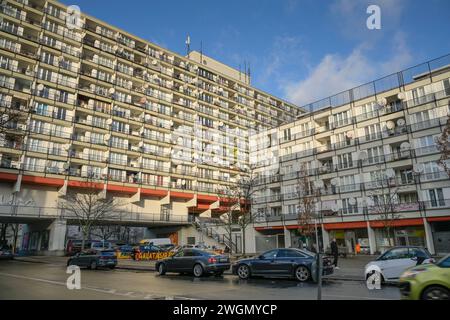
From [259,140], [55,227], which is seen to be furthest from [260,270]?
[259,140]

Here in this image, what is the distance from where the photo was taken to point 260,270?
15336mm

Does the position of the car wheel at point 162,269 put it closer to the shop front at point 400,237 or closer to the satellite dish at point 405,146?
the shop front at point 400,237

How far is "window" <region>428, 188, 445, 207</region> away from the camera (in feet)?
112

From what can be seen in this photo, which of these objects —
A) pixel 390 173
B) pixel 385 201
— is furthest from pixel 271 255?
pixel 390 173

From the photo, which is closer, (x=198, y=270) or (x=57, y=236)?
(x=198, y=270)

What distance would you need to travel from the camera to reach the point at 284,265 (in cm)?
1463

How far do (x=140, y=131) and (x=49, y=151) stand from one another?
1395 centimetres

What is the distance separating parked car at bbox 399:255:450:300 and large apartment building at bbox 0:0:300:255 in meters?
40.1

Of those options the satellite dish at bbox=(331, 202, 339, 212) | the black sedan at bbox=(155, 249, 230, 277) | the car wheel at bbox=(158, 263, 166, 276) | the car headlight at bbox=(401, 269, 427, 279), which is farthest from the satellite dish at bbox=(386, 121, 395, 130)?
the car headlight at bbox=(401, 269, 427, 279)

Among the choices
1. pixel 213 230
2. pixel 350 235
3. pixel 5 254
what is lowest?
pixel 5 254

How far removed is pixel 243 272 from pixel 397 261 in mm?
6717

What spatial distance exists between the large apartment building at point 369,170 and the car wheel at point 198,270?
21.1 meters

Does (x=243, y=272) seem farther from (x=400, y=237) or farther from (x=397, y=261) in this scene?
(x=400, y=237)
